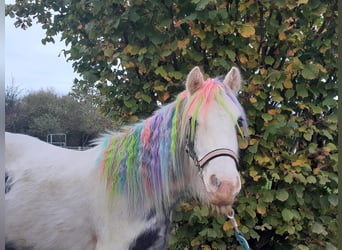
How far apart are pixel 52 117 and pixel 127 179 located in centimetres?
34

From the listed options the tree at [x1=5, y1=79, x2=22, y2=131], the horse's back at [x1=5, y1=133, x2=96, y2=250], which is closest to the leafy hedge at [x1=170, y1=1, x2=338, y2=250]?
the horse's back at [x1=5, y1=133, x2=96, y2=250]

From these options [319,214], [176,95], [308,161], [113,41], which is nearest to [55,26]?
[113,41]

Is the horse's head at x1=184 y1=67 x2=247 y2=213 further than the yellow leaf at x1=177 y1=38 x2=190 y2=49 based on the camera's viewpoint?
No

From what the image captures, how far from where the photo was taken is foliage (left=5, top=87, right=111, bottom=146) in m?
1.31

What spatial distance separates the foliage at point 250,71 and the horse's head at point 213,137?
17 cm

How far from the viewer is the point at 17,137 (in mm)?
1323

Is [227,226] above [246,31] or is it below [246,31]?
below

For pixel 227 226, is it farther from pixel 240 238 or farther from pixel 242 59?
pixel 242 59

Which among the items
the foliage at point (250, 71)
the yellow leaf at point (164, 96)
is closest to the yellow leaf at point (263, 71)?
the foliage at point (250, 71)

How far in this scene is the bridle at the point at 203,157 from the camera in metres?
1.08

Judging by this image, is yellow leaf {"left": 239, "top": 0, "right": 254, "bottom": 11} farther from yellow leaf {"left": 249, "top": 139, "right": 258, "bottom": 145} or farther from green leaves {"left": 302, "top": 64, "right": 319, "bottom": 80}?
yellow leaf {"left": 249, "top": 139, "right": 258, "bottom": 145}

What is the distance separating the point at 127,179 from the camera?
120 cm

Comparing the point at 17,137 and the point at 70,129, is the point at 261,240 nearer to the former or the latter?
the point at 70,129

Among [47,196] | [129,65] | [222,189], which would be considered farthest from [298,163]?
[47,196]
